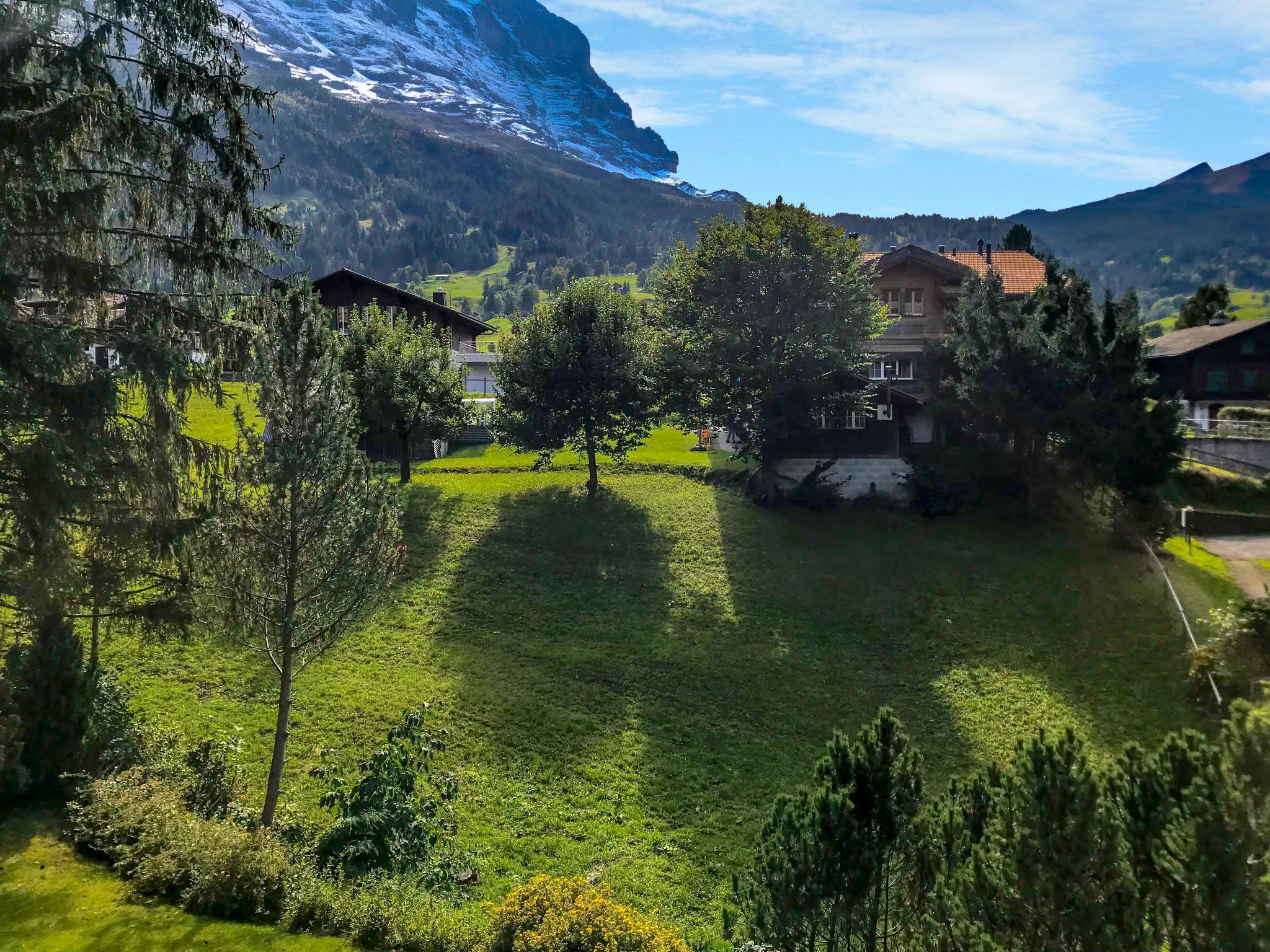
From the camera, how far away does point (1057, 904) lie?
9062 millimetres

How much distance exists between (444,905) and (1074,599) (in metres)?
27.9

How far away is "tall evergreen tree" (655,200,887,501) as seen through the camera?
38656 mm

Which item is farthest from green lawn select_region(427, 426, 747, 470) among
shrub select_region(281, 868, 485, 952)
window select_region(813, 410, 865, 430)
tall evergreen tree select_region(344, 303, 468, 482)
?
shrub select_region(281, 868, 485, 952)

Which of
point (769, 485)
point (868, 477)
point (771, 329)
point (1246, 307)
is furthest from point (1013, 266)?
point (1246, 307)

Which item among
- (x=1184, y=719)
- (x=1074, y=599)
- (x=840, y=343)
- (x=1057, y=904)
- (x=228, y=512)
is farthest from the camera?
(x=840, y=343)

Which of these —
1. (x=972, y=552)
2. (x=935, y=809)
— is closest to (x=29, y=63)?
(x=935, y=809)

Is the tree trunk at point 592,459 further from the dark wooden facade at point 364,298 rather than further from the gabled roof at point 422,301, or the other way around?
the gabled roof at point 422,301

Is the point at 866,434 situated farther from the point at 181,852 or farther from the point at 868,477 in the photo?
the point at 181,852

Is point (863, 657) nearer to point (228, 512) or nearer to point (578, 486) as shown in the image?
point (578, 486)

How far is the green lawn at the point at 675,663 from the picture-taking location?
801 inches

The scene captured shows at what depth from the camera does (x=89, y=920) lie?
11500 mm

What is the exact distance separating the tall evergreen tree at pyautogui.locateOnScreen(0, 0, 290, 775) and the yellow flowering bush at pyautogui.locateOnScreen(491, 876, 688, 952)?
8846 mm

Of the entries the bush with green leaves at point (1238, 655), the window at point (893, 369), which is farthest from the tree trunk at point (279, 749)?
the window at point (893, 369)

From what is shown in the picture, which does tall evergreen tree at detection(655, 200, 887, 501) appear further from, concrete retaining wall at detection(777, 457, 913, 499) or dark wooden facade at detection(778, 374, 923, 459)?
concrete retaining wall at detection(777, 457, 913, 499)
